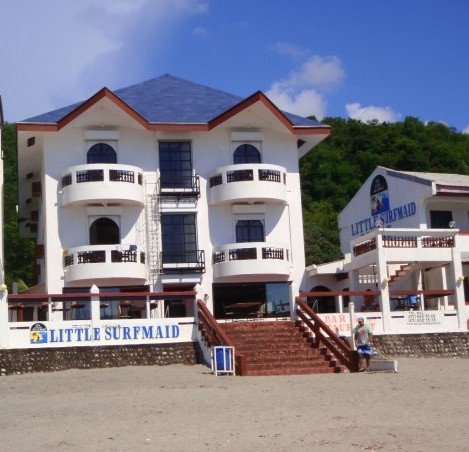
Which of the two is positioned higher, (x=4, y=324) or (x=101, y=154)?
(x=101, y=154)

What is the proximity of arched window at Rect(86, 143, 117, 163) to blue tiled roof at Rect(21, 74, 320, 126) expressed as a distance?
60.2 inches

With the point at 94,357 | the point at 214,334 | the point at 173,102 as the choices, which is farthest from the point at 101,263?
the point at 173,102

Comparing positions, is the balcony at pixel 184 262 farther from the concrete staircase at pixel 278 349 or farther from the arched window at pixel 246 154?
the concrete staircase at pixel 278 349

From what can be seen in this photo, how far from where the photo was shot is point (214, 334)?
24797 mm

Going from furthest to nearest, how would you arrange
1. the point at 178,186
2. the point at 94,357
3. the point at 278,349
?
the point at 178,186, the point at 278,349, the point at 94,357

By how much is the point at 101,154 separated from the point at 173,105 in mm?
3593

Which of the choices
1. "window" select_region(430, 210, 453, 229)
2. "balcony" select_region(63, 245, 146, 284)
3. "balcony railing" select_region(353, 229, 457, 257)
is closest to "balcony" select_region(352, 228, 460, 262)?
"balcony railing" select_region(353, 229, 457, 257)

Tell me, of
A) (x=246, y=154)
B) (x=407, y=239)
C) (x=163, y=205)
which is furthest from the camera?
(x=246, y=154)

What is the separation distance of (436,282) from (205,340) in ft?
36.7

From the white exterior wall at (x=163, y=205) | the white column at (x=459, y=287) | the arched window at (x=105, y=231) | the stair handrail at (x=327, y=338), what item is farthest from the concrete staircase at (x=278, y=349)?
the arched window at (x=105, y=231)

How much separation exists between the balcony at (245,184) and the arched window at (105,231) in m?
3.47

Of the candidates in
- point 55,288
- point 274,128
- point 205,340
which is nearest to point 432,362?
point 205,340

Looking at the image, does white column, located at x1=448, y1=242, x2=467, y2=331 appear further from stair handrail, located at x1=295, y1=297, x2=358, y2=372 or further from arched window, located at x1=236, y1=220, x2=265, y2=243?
arched window, located at x1=236, y1=220, x2=265, y2=243

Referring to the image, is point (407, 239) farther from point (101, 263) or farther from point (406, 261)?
point (101, 263)
